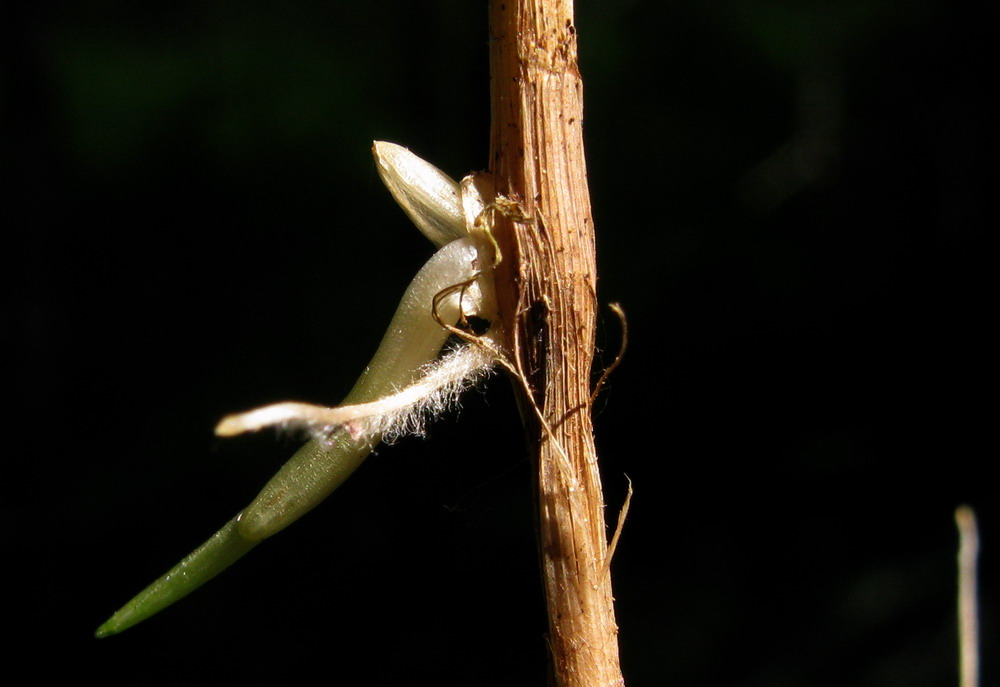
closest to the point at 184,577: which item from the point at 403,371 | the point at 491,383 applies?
the point at 403,371

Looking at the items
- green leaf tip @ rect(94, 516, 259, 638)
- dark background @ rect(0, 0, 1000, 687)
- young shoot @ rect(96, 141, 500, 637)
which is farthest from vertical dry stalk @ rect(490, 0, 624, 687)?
dark background @ rect(0, 0, 1000, 687)

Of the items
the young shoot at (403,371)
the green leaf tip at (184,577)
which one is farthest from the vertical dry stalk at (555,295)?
the green leaf tip at (184,577)

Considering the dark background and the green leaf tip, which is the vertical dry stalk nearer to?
the green leaf tip

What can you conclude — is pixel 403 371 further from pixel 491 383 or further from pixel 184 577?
pixel 491 383

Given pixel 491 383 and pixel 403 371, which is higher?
pixel 403 371

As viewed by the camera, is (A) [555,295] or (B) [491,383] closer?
(A) [555,295]

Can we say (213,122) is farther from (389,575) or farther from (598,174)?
(389,575)

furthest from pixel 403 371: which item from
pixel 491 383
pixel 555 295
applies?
pixel 491 383
